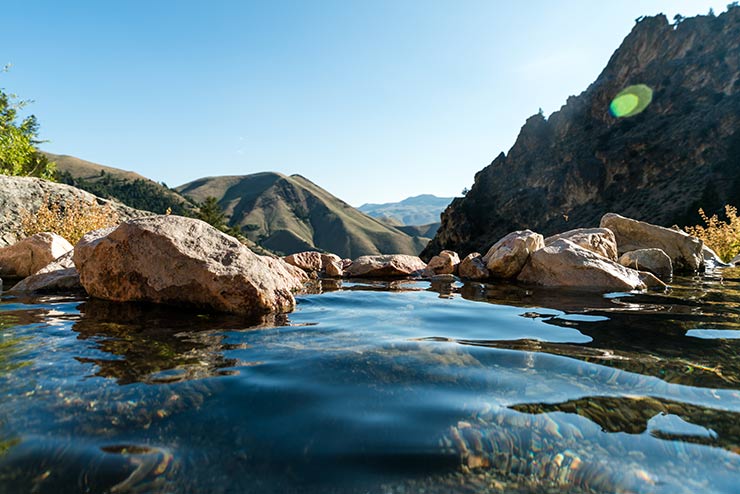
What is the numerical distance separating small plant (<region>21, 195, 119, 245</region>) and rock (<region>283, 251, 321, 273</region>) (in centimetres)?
534

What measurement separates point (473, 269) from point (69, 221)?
1138cm

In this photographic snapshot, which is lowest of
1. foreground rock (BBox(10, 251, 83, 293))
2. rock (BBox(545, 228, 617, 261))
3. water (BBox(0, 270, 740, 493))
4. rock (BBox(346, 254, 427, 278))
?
water (BBox(0, 270, 740, 493))

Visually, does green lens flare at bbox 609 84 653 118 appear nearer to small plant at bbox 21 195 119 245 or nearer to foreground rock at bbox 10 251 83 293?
small plant at bbox 21 195 119 245

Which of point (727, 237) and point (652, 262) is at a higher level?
point (727, 237)

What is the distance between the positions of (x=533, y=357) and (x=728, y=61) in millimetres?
86244

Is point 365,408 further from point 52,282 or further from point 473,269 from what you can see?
point 473,269

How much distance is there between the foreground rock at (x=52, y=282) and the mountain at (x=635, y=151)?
200ft

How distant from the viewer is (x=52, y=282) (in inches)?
278

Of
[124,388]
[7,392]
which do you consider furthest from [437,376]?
[7,392]

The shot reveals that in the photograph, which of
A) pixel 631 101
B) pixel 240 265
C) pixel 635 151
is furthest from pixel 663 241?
pixel 631 101

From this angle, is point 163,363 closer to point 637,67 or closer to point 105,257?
point 105,257

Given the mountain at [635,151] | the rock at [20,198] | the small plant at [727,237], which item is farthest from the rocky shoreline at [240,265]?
the mountain at [635,151]

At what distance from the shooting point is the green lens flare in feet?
242

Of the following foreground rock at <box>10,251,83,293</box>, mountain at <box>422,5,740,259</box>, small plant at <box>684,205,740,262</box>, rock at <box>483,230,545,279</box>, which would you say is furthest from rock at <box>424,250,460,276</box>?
mountain at <box>422,5,740,259</box>
